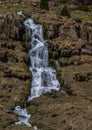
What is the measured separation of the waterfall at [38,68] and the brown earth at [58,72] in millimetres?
984

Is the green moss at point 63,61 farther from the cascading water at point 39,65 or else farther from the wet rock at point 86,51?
the wet rock at point 86,51

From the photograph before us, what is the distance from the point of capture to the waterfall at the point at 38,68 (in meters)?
67.4

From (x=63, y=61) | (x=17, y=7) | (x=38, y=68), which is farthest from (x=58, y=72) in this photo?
(x=17, y=7)

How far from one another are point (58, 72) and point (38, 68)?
15.0 feet

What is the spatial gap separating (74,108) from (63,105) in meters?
1.74

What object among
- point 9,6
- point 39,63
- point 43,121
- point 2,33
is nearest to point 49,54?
point 39,63

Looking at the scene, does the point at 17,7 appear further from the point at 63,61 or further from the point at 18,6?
the point at 63,61

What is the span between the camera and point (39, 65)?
78188 mm

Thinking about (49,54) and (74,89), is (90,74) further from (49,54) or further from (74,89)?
(49,54)

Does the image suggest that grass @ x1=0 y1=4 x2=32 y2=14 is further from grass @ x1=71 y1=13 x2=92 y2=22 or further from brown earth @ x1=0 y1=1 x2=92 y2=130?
grass @ x1=71 y1=13 x2=92 y2=22

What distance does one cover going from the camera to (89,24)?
89.4 meters

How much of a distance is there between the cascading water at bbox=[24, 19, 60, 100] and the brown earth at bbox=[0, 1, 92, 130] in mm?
1126

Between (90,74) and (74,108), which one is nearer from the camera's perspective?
(74,108)

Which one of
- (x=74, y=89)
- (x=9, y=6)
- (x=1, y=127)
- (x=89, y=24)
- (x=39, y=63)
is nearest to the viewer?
(x=1, y=127)
